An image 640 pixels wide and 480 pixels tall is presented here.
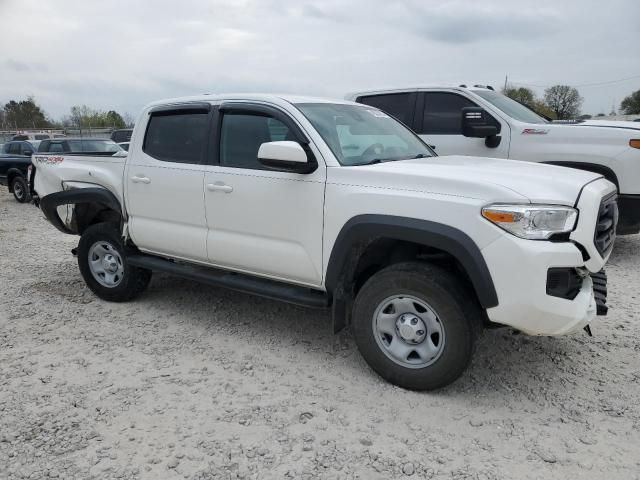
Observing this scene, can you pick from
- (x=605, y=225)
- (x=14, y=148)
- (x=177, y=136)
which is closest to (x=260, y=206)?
(x=177, y=136)

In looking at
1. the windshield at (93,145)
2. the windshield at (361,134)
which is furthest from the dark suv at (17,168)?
the windshield at (361,134)

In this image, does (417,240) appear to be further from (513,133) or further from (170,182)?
(513,133)

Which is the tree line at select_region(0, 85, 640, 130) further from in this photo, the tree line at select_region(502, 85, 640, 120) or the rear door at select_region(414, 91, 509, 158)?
the rear door at select_region(414, 91, 509, 158)

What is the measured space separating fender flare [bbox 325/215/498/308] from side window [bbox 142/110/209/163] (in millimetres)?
1572

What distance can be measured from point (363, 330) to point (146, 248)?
7.70 ft

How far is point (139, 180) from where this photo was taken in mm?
4680

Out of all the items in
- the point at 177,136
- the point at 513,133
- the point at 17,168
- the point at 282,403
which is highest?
the point at 513,133

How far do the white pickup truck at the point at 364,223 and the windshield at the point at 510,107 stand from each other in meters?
2.86

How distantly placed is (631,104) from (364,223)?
6550cm

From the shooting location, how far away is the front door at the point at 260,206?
3.70 meters

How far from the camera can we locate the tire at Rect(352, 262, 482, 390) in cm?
319

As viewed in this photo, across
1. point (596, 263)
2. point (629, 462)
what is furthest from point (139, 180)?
point (629, 462)

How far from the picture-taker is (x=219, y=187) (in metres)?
4.12

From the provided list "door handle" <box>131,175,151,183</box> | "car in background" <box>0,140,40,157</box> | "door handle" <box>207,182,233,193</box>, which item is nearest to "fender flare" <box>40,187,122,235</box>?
"door handle" <box>131,175,151,183</box>
